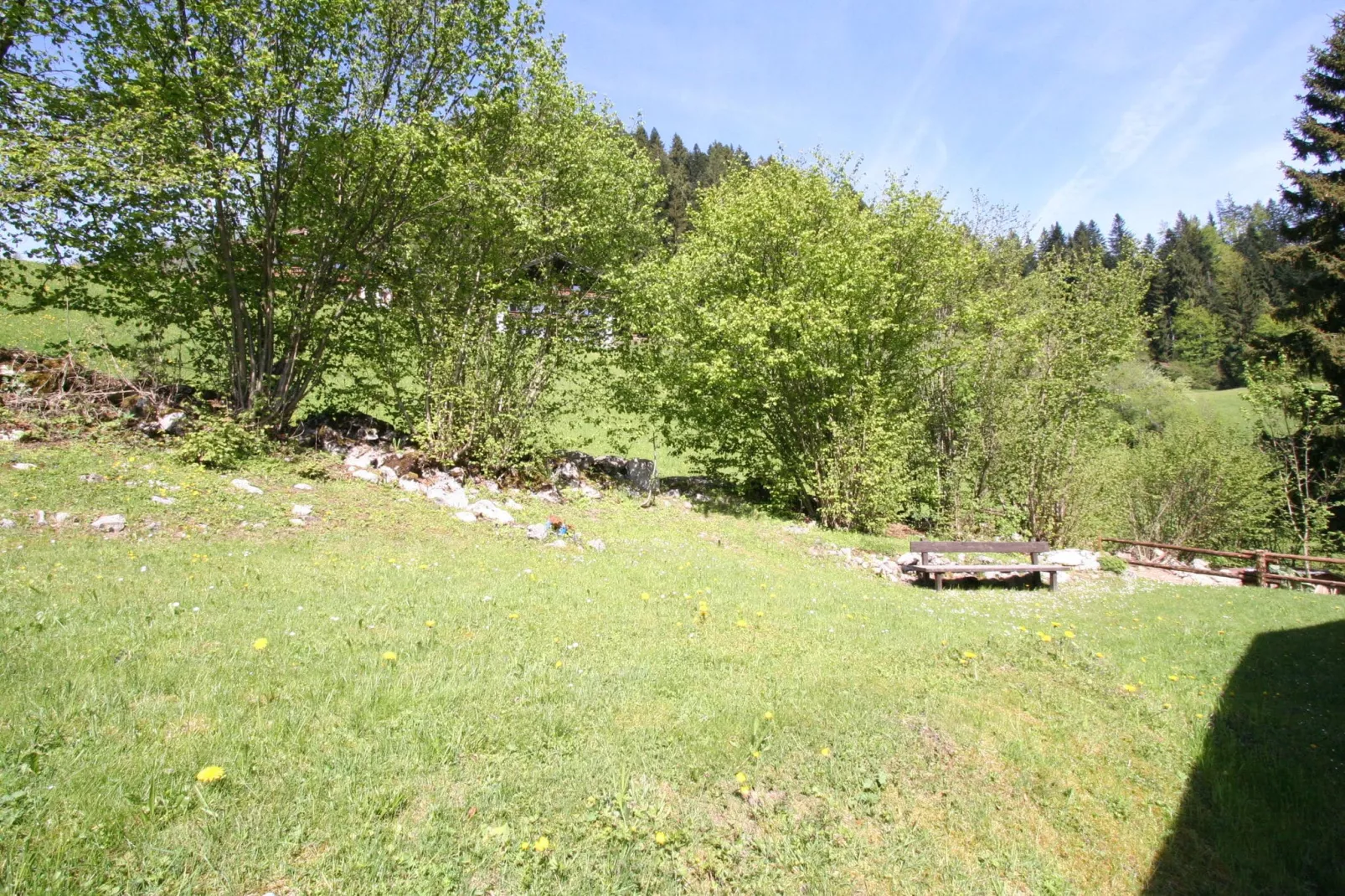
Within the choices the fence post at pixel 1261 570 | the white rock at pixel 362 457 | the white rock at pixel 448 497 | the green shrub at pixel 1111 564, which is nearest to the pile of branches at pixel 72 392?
the white rock at pixel 362 457

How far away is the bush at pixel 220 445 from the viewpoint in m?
10.6

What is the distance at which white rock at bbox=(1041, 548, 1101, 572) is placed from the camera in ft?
49.9

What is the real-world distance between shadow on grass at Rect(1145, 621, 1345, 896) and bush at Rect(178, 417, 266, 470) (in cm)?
1264

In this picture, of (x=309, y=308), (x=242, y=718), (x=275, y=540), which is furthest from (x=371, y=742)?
(x=309, y=308)

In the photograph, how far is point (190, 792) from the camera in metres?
3.25

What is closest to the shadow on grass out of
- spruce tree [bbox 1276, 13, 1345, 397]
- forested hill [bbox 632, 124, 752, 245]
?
spruce tree [bbox 1276, 13, 1345, 397]

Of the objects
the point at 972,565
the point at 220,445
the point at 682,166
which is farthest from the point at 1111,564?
the point at 682,166

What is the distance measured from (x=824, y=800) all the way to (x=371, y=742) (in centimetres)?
278

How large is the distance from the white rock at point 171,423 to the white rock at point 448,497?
179 inches

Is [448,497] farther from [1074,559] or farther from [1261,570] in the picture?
[1261,570]

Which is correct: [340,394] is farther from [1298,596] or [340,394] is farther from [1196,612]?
[1298,596]

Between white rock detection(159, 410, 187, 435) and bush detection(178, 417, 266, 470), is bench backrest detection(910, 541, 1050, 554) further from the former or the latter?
white rock detection(159, 410, 187, 435)

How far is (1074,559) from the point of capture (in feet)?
50.9

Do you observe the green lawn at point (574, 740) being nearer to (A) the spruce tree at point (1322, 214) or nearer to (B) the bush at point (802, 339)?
(B) the bush at point (802, 339)
